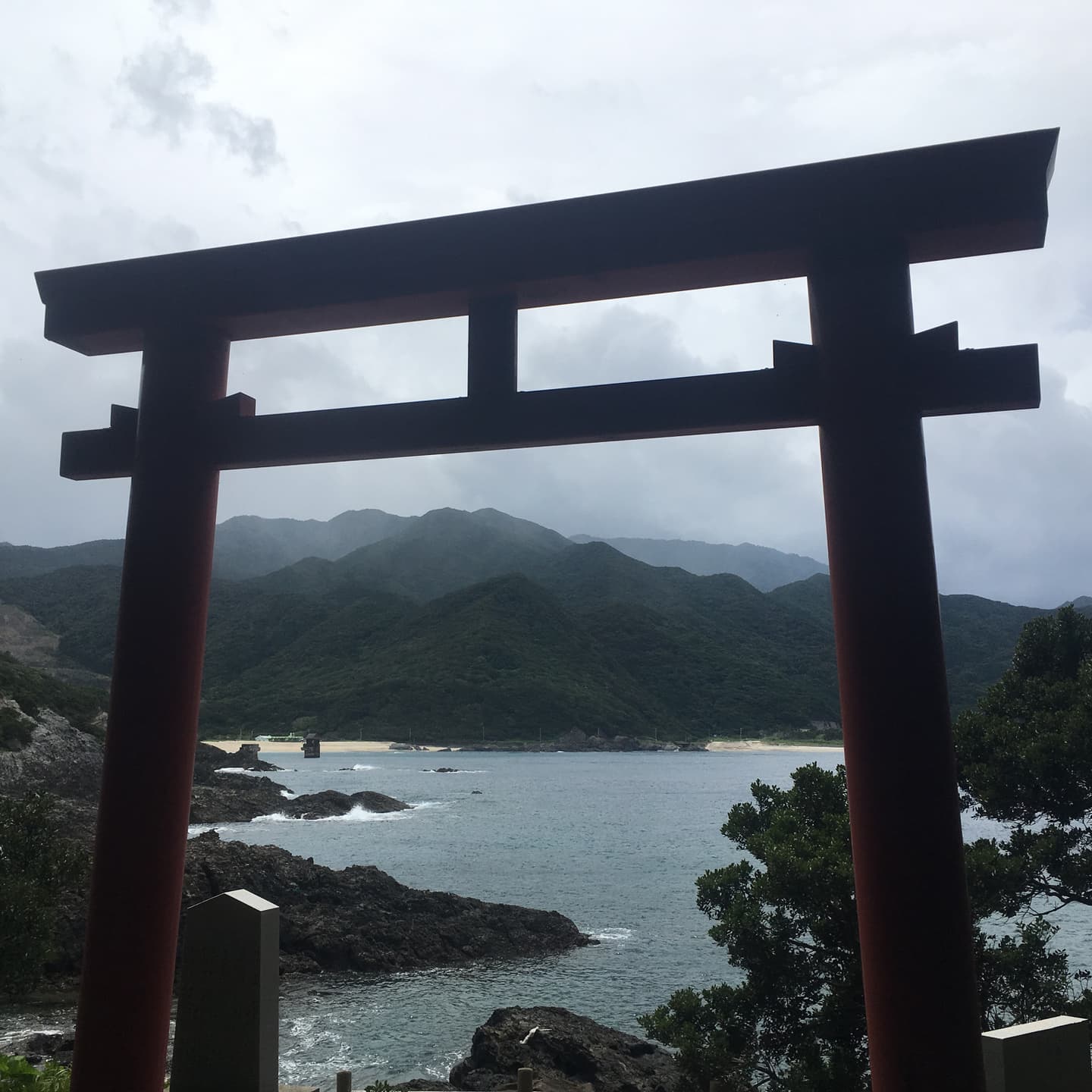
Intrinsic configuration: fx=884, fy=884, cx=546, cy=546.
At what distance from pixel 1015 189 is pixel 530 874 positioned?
42.6 meters

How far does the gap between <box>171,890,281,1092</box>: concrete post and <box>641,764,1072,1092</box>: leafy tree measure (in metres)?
7.38

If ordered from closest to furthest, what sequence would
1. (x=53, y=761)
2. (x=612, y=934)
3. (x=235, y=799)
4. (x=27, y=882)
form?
(x=27, y=882), (x=612, y=934), (x=53, y=761), (x=235, y=799)

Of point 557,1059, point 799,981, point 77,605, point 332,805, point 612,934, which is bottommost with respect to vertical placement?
point 557,1059

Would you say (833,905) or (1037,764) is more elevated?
→ (1037,764)

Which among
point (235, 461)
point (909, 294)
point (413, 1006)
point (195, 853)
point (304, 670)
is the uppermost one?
point (304, 670)

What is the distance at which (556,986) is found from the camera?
2423 cm

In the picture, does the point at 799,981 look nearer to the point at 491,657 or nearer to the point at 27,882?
the point at 27,882

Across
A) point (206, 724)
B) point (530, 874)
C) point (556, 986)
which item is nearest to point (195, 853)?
point (556, 986)

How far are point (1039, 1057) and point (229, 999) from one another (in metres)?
2.65

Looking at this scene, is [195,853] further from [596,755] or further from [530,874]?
[596,755]

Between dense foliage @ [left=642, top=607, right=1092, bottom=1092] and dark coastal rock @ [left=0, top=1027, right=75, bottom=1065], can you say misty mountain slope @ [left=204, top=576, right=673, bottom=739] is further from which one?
dense foliage @ [left=642, top=607, right=1092, bottom=1092]

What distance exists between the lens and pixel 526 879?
40875 mm

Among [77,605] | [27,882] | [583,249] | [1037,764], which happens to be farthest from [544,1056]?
[77,605]

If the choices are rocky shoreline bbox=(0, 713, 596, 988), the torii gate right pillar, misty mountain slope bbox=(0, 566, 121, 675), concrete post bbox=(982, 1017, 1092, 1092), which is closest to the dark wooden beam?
the torii gate right pillar
